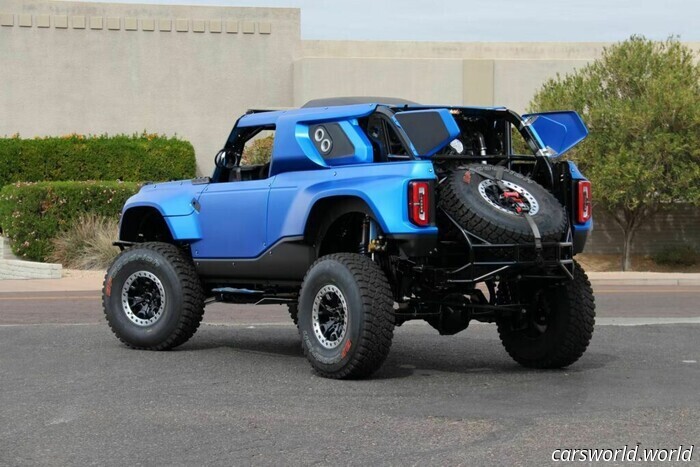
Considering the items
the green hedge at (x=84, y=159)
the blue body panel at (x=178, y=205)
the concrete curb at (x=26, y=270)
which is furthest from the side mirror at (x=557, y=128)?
the green hedge at (x=84, y=159)

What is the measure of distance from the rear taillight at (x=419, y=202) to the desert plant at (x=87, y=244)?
59.3ft

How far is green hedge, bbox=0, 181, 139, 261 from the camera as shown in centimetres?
2753

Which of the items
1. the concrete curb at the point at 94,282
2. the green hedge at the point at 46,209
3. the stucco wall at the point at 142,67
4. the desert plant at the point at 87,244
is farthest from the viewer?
the stucco wall at the point at 142,67

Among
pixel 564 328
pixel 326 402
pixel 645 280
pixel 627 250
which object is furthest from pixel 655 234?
pixel 326 402

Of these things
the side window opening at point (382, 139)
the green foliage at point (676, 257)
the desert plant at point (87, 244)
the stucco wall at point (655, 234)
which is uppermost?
the side window opening at point (382, 139)

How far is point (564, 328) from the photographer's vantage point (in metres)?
10.4

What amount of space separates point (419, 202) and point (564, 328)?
6.40 ft

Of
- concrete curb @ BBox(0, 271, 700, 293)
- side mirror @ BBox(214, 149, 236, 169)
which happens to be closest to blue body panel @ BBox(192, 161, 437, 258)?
side mirror @ BBox(214, 149, 236, 169)

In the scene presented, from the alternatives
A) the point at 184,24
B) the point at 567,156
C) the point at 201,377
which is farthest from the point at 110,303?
the point at 184,24

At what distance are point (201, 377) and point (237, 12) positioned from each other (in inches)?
1215

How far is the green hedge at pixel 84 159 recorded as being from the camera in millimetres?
35938

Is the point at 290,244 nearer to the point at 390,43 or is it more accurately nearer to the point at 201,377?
the point at 201,377

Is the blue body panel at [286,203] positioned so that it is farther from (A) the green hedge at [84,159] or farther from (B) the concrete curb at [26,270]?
(A) the green hedge at [84,159]

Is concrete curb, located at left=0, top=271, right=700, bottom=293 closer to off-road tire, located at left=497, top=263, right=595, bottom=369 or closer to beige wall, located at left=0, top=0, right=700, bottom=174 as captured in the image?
beige wall, located at left=0, top=0, right=700, bottom=174
